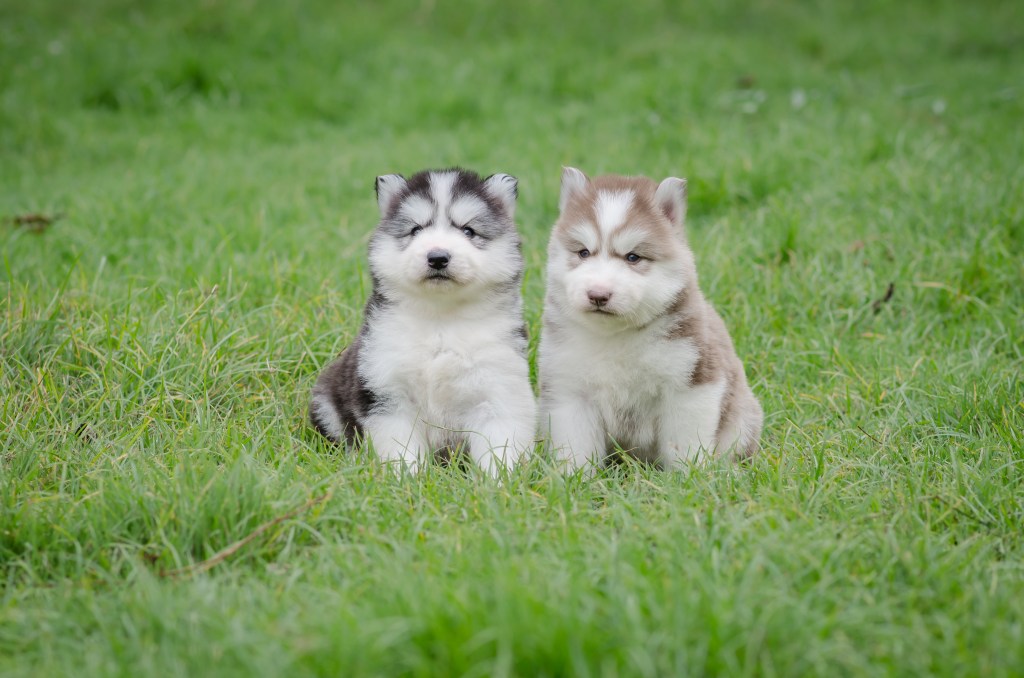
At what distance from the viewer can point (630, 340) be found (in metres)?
3.92

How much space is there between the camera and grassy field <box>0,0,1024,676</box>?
8.57 feet

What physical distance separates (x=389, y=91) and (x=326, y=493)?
724 cm

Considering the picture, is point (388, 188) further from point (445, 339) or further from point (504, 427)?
point (504, 427)

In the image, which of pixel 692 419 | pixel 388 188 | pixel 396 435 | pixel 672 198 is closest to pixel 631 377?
pixel 692 419

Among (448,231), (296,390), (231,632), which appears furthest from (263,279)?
(231,632)

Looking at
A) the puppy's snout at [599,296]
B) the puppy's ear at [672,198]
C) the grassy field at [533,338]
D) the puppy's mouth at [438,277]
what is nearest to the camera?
the grassy field at [533,338]

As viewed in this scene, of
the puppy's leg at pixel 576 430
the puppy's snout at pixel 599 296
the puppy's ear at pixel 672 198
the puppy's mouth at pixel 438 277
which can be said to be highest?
the puppy's ear at pixel 672 198

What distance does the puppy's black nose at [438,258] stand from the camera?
371cm

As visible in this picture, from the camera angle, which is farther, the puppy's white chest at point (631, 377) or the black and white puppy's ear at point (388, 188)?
the black and white puppy's ear at point (388, 188)

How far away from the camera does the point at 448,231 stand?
388cm

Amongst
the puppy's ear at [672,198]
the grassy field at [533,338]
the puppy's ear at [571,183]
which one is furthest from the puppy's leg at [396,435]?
the puppy's ear at [672,198]

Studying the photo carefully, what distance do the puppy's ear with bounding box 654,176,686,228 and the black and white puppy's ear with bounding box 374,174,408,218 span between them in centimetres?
110

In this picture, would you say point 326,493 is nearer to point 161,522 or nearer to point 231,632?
point 161,522

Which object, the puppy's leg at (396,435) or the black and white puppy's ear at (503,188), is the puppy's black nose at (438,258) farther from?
the puppy's leg at (396,435)
